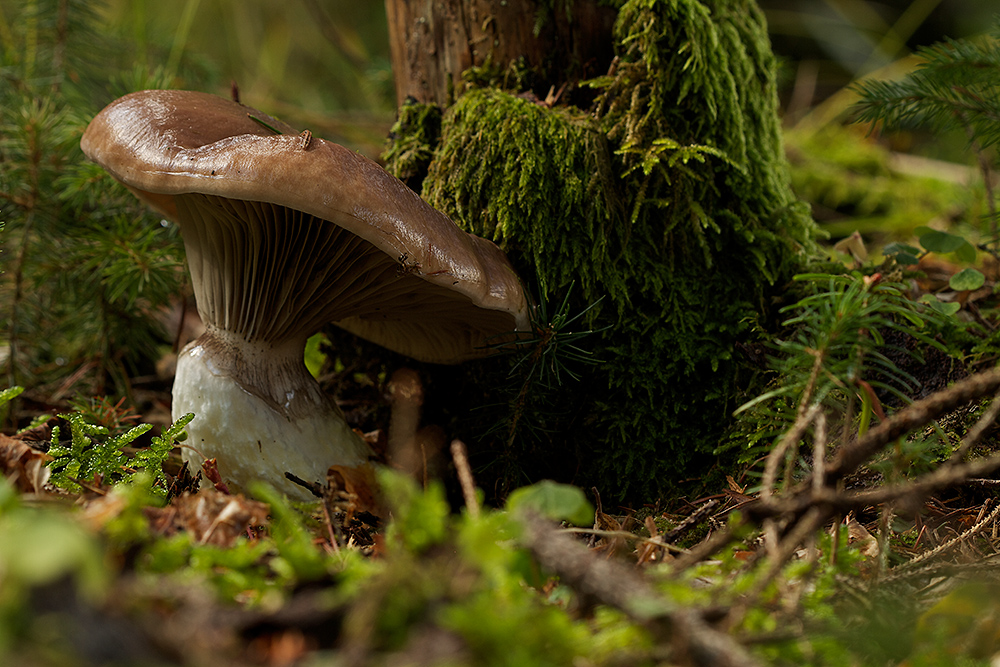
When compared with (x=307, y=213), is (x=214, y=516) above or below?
below

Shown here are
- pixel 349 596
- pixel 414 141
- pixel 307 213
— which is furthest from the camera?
pixel 414 141

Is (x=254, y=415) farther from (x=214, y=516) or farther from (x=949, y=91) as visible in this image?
(x=949, y=91)

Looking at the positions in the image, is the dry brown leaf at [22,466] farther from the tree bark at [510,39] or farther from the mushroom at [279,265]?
the tree bark at [510,39]

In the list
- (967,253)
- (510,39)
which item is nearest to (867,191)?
(967,253)

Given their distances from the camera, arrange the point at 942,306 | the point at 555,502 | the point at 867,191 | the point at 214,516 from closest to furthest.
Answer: the point at 555,502, the point at 214,516, the point at 942,306, the point at 867,191

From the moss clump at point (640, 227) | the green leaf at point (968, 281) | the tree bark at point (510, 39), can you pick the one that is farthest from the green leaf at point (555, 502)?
the green leaf at point (968, 281)

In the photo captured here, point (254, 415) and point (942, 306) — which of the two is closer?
point (254, 415)

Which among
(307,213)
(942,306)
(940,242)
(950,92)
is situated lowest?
(942,306)
